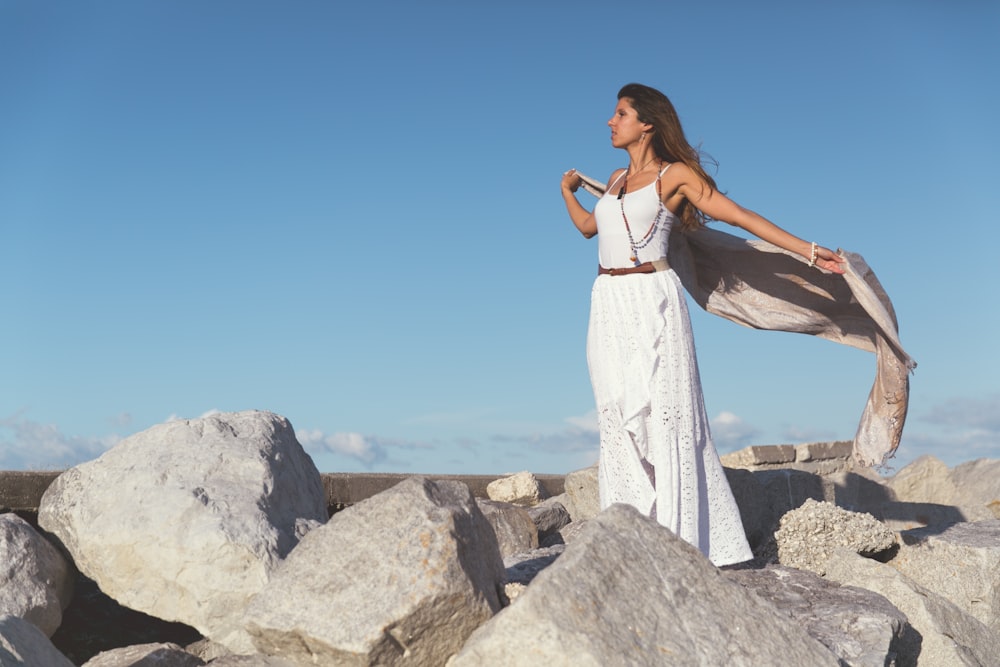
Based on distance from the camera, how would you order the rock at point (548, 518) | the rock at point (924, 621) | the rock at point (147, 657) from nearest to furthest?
the rock at point (147, 657), the rock at point (924, 621), the rock at point (548, 518)

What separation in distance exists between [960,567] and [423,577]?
4.11 m

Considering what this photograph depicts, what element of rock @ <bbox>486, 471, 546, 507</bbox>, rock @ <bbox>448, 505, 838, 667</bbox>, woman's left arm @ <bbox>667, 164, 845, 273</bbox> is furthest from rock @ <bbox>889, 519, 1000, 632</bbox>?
rock @ <bbox>486, 471, 546, 507</bbox>

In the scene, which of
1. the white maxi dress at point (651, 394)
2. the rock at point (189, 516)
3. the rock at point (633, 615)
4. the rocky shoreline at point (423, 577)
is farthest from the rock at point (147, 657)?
the white maxi dress at point (651, 394)

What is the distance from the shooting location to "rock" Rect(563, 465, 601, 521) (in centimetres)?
833

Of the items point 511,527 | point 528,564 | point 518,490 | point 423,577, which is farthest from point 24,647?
point 518,490

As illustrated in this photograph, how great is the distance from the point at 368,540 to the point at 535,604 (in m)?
0.85

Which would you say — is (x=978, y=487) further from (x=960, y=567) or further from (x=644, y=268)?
(x=644, y=268)

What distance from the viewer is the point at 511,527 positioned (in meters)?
7.39

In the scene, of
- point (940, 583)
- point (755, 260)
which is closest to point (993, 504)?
point (940, 583)

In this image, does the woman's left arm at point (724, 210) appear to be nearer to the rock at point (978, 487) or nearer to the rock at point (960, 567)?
the rock at point (960, 567)

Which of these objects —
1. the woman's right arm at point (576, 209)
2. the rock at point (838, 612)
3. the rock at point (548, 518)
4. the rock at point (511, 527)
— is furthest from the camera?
the rock at point (548, 518)

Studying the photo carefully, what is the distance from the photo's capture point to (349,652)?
12.1 ft

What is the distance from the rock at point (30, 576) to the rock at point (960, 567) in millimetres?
4885

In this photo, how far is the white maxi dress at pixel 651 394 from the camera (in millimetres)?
5332
